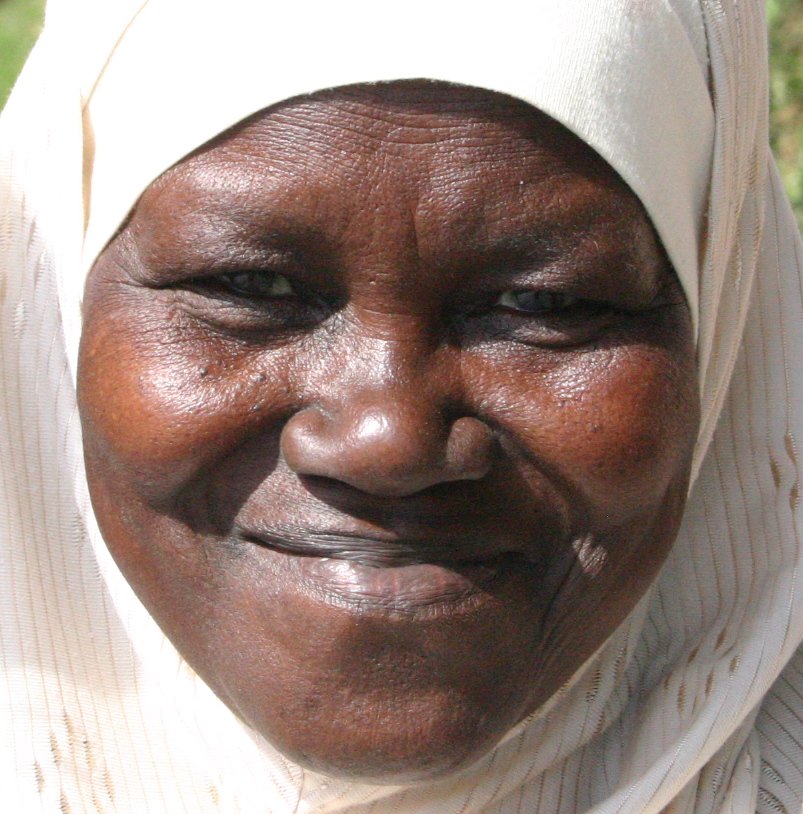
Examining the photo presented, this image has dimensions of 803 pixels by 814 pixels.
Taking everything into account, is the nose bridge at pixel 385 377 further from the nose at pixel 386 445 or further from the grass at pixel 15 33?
the grass at pixel 15 33

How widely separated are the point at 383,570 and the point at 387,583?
0.02 metres

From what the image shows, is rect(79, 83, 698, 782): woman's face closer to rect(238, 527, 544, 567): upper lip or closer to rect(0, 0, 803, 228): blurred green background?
rect(238, 527, 544, 567): upper lip

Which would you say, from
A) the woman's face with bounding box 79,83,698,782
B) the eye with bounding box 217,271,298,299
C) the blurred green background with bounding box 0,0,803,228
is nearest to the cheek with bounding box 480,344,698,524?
the woman's face with bounding box 79,83,698,782

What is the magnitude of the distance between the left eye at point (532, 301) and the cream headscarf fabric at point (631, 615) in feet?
0.54

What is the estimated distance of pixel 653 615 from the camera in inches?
97.0

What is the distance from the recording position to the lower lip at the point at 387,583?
1.81 m

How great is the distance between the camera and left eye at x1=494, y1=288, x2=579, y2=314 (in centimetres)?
186

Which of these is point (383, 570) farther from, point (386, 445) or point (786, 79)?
point (786, 79)

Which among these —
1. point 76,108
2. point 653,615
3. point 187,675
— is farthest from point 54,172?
point 653,615

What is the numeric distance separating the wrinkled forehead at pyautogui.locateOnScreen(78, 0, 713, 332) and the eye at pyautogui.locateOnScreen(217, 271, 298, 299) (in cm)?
17

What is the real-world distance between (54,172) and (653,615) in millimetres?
1223

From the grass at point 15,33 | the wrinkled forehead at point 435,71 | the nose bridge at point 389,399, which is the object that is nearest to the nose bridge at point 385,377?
the nose bridge at point 389,399

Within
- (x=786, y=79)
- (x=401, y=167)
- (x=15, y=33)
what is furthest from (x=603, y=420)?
(x=15, y=33)

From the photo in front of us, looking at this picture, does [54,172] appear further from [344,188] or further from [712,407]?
[712,407]
